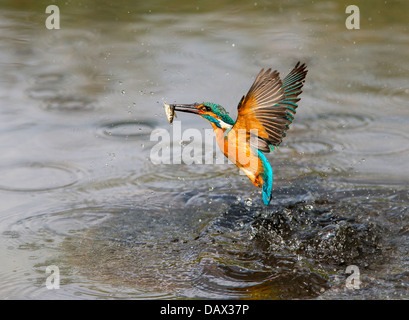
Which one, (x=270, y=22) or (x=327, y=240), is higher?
(x=270, y=22)

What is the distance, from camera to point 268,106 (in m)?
3.47

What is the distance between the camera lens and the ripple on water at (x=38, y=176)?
489cm

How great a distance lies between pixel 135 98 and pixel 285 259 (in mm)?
2877

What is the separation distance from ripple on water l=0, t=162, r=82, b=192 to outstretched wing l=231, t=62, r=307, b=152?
189cm

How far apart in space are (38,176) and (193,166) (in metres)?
1.17

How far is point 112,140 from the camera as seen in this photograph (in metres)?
5.59

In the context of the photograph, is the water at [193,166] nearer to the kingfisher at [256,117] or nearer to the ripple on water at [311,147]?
the ripple on water at [311,147]

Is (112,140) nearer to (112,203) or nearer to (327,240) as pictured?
(112,203)

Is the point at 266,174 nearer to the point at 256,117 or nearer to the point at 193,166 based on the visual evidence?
the point at 256,117

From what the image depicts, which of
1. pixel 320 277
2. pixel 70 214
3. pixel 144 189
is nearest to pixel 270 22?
pixel 144 189

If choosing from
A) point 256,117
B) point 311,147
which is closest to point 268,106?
point 256,117

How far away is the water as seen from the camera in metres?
3.81

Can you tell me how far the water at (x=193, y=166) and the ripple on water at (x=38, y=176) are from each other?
0.6 inches

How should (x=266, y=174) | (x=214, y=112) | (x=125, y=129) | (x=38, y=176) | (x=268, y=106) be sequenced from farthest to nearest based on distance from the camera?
Answer: 1. (x=125, y=129)
2. (x=38, y=176)
3. (x=266, y=174)
4. (x=214, y=112)
5. (x=268, y=106)
